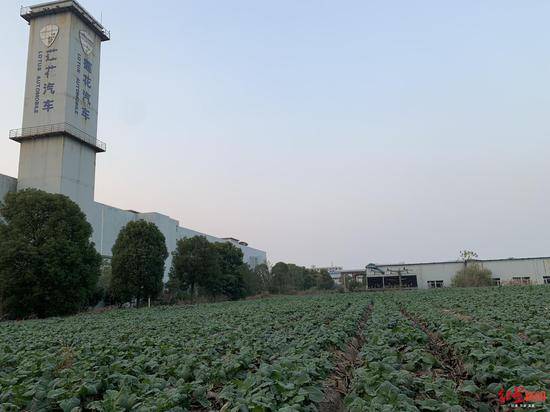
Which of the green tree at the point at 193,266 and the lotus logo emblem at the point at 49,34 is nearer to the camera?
the green tree at the point at 193,266

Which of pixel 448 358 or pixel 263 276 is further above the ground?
pixel 263 276

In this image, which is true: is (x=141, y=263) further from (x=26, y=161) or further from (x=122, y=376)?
(x=122, y=376)

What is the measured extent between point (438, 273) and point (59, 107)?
60078 mm

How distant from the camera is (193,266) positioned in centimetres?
4069

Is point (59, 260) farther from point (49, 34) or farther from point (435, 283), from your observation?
point (435, 283)

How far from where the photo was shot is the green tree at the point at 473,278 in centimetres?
5409

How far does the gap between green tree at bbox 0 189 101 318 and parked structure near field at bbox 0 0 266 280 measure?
48.9 ft

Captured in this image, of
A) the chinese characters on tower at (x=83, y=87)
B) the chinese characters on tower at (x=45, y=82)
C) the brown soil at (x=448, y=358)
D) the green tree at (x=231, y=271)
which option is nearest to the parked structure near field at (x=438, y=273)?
the green tree at (x=231, y=271)

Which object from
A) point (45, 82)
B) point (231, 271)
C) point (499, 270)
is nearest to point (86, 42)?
point (45, 82)

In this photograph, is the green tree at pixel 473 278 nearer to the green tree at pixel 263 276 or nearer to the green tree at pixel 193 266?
the green tree at pixel 263 276

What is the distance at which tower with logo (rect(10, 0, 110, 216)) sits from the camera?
38.9m

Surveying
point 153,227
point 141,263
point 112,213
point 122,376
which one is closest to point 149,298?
point 141,263

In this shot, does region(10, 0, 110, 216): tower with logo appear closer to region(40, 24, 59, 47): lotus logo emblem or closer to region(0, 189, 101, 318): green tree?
region(40, 24, 59, 47): lotus logo emblem

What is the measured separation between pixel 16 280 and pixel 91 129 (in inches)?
952
